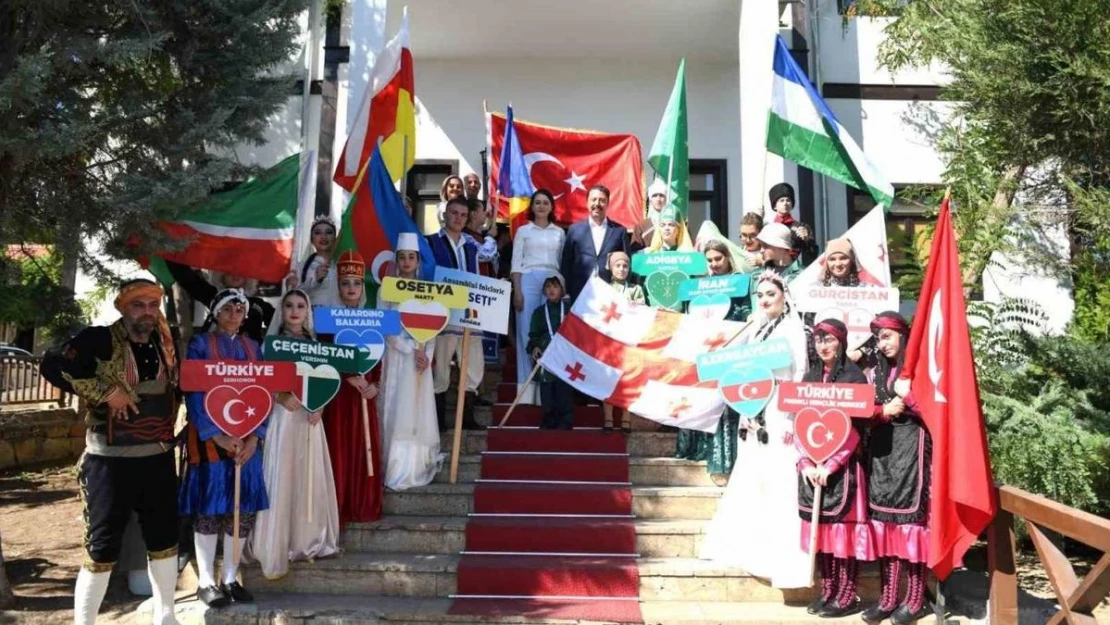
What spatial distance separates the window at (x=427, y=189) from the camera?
10729 millimetres

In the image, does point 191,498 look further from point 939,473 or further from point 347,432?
point 939,473

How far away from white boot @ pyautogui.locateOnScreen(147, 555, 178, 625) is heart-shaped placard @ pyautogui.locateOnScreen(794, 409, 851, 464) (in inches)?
148

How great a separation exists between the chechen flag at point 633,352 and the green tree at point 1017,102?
90.8 inches

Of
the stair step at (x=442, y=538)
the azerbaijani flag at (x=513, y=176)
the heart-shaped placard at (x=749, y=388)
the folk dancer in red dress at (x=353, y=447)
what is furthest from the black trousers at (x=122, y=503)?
the azerbaijani flag at (x=513, y=176)

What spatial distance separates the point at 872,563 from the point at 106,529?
4.53 meters

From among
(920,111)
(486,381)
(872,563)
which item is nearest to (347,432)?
(486,381)

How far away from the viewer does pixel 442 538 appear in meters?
5.50

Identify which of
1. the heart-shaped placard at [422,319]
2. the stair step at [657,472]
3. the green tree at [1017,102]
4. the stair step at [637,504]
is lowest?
the stair step at [637,504]

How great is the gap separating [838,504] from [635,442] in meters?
2.10

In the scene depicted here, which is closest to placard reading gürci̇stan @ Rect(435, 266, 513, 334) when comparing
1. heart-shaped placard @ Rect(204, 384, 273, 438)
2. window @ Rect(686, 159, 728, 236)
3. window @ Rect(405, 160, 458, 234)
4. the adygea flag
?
the adygea flag

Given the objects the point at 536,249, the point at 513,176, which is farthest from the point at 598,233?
the point at 513,176

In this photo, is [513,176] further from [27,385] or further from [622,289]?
[27,385]

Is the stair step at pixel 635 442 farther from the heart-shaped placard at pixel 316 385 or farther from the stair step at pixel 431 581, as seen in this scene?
the heart-shaped placard at pixel 316 385

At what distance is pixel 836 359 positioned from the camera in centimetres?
486
